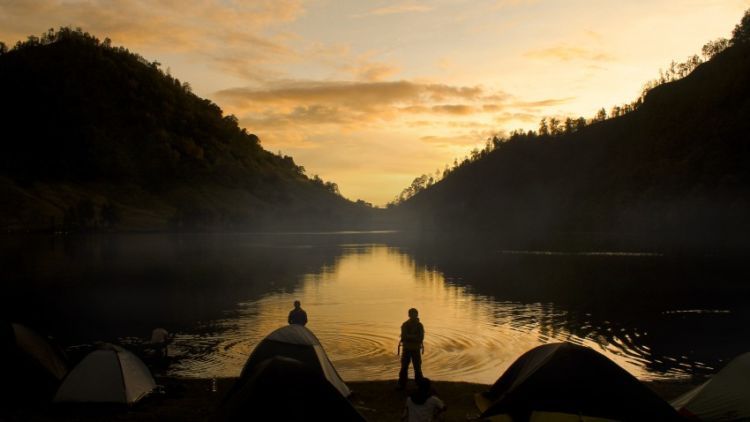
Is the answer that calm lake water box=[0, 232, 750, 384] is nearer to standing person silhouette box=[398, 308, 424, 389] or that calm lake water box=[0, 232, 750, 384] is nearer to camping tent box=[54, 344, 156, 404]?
standing person silhouette box=[398, 308, 424, 389]

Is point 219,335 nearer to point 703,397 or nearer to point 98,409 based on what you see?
point 98,409

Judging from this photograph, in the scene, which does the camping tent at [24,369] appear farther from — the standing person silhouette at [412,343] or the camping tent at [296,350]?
the standing person silhouette at [412,343]

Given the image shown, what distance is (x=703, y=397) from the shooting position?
63.7 ft

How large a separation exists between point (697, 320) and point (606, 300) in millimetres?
12319

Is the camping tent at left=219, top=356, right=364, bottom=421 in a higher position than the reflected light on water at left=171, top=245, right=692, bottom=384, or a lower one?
higher

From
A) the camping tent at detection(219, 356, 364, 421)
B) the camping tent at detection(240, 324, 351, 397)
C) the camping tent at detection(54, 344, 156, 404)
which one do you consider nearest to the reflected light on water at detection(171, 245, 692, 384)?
the camping tent at detection(240, 324, 351, 397)

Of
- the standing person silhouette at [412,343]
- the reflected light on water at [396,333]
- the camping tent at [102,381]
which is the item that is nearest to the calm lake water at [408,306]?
the reflected light on water at [396,333]

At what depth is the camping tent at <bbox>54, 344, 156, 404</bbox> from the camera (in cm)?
2098

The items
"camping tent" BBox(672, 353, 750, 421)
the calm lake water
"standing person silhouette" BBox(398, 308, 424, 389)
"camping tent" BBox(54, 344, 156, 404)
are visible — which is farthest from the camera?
the calm lake water

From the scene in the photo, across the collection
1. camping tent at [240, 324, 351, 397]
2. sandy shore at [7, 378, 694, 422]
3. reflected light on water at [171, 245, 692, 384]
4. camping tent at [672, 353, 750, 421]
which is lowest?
reflected light on water at [171, 245, 692, 384]

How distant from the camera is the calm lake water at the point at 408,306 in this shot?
3512 centimetres

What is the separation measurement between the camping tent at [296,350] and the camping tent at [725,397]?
10.0 meters

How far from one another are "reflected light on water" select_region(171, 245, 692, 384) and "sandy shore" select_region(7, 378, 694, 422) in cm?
464

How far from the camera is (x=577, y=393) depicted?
698 inches
